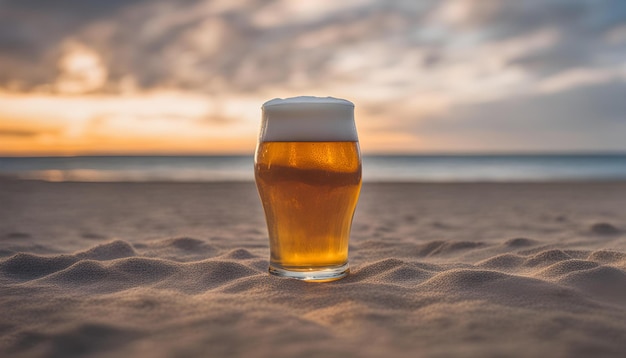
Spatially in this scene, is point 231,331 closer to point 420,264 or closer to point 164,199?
point 420,264

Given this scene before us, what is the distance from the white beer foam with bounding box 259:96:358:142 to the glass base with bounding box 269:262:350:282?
1.63 ft

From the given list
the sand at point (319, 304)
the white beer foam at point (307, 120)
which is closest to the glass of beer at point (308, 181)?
the white beer foam at point (307, 120)

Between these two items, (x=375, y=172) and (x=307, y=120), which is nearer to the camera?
(x=307, y=120)

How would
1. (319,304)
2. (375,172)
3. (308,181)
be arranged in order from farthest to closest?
(375,172), (308,181), (319,304)

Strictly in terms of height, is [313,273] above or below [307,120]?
below

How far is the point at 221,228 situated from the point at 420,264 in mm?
2162

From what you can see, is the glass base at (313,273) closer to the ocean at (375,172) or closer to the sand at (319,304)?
the sand at (319,304)

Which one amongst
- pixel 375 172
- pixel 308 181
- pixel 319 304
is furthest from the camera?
pixel 375 172

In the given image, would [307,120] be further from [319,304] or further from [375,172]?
[375,172]

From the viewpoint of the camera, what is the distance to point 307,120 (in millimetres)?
1901

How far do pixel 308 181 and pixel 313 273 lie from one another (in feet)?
1.15

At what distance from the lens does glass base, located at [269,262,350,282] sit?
1.87 metres

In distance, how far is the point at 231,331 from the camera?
51.6 inches

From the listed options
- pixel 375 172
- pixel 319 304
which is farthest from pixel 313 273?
pixel 375 172
